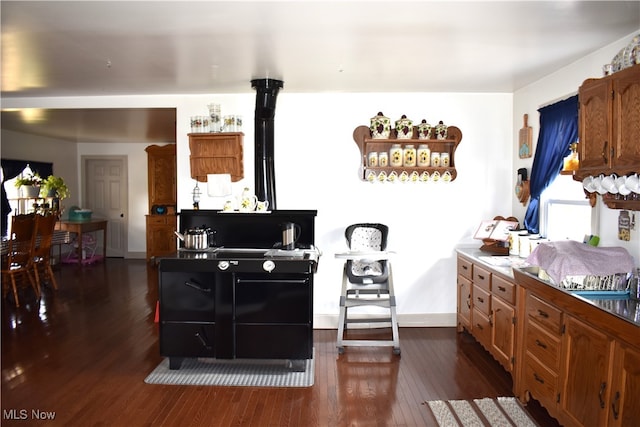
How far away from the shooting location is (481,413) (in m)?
3.02

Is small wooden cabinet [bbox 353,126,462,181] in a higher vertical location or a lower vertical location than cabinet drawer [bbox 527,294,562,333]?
higher

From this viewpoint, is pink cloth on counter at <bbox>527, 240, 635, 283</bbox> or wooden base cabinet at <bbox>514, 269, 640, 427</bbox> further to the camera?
pink cloth on counter at <bbox>527, 240, 635, 283</bbox>

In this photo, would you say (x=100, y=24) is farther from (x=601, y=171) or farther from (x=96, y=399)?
(x=601, y=171)

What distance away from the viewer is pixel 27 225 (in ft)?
19.2

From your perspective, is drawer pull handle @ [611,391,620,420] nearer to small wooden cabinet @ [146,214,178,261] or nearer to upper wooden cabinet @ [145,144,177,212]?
small wooden cabinet @ [146,214,178,261]

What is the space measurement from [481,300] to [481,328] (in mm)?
239

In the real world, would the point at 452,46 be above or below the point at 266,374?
above

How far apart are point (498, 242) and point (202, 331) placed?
2719mm

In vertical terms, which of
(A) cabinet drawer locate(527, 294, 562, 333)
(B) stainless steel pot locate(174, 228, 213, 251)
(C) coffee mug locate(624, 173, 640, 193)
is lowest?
(A) cabinet drawer locate(527, 294, 562, 333)

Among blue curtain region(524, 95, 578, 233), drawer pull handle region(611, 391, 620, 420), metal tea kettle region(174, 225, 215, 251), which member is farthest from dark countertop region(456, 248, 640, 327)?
metal tea kettle region(174, 225, 215, 251)

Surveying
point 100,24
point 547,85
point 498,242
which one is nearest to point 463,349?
point 498,242

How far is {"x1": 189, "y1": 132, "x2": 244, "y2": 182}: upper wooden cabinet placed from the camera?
4669 millimetres

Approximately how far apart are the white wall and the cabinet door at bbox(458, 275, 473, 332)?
2.88 feet

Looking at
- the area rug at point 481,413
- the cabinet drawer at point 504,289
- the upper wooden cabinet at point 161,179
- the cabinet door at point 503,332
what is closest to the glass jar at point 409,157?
the cabinet drawer at point 504,289
